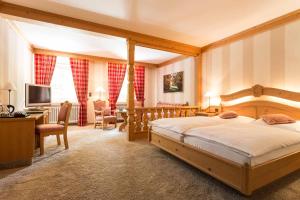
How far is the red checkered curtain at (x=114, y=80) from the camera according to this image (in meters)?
6.88

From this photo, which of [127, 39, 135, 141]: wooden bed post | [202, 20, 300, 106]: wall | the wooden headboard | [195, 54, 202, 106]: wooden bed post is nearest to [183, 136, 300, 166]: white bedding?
the wooden headboard

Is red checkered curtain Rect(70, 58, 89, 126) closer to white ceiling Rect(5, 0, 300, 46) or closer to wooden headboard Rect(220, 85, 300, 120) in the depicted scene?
white ceiling Rect(5, 0, 300, 46)

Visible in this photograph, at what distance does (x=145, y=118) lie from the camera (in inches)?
180

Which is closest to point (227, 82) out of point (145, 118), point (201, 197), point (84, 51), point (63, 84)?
point (145, 118)

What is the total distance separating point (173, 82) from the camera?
6.81 m

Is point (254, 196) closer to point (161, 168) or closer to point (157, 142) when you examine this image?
point (161, 168)

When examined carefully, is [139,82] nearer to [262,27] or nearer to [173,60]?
[173,60]

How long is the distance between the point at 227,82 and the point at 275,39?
4.66 feet

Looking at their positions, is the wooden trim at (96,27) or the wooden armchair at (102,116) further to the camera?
the wooden armchair at (102,116)

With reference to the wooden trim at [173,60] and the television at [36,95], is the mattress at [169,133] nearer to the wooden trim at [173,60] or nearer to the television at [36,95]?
the television at [36,95]

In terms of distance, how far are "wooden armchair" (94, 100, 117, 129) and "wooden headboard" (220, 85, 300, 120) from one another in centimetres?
373

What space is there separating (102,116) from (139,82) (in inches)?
107

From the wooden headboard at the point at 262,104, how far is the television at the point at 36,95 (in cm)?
515

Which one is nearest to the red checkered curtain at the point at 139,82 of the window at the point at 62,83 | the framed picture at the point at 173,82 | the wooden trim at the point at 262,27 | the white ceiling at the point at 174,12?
the framed picture at the point at 173,82
